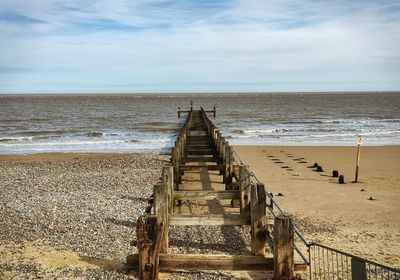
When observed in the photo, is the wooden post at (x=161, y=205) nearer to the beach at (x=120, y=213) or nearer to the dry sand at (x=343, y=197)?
the beach at (x=120, y=213)

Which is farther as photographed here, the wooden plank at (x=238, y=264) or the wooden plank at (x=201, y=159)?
the wooden plank at (x=201, y=159)

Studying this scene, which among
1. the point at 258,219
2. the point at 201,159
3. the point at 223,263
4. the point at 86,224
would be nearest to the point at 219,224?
the point at 258,219

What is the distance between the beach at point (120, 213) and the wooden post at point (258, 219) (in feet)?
2.39

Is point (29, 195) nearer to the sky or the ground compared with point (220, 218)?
nearer to the ground

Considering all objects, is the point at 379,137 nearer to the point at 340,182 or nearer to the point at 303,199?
the point at 340,182

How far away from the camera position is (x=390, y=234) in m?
9.70

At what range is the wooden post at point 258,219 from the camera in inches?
297

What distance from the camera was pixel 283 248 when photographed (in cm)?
619

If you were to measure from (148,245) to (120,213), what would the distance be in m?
4.63

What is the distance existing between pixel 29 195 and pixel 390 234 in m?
10.5

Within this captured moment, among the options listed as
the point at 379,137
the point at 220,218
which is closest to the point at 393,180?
the point at 220,218

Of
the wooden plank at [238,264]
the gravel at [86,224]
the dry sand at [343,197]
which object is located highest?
the wooden plank at [238,264]

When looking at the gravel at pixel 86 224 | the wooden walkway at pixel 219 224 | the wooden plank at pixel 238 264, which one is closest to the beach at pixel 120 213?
the gravel at pixel 86 224

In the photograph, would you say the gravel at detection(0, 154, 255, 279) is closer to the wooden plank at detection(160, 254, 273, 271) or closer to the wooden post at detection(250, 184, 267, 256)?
the wooden plank at detection(160, 254, 273, 271)
